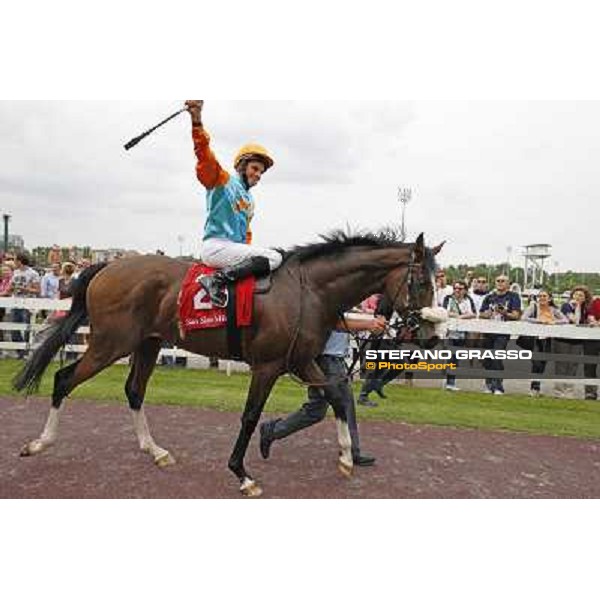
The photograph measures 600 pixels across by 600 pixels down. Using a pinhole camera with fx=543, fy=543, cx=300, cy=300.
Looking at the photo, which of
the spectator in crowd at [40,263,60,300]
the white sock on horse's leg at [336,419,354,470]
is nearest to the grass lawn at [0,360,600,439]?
the spectator in crowd at [40,263,60,300]

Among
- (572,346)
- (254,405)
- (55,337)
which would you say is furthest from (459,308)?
(55,337)

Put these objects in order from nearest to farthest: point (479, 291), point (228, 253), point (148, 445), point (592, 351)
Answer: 1. point (228, 253)
2. point (148, 445)
3. point (592, 351)
4. point (479, 291)

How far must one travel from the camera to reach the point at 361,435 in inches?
231

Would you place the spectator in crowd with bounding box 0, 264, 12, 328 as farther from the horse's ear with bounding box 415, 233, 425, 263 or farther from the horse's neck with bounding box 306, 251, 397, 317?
the horse's ear with bounding box 415, 233, 425, 263

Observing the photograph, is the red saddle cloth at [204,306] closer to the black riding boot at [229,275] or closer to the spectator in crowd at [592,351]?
the black riding boot at [229,275]

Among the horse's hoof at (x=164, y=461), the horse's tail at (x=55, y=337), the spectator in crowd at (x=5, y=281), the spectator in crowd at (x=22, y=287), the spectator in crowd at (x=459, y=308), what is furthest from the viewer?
the spectator in crowd at (x=5, y=281)

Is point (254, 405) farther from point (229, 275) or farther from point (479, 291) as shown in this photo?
point (479, 291)

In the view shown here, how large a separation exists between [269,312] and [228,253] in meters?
0.59

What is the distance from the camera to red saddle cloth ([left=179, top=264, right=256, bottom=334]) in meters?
4.25

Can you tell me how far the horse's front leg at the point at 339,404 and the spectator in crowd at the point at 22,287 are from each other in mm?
7327

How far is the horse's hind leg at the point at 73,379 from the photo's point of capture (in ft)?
15.0

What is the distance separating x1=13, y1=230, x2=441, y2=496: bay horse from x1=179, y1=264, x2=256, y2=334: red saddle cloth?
0.08 meters

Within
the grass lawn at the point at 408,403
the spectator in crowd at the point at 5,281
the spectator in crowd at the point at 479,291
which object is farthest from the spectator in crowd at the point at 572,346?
the spectator in crowd at the point at 5,281

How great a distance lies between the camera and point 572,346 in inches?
347
